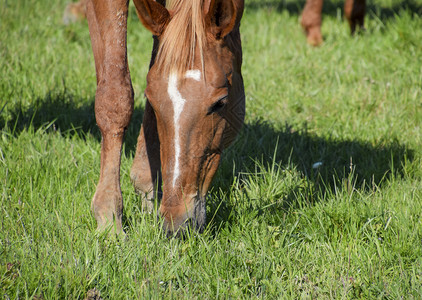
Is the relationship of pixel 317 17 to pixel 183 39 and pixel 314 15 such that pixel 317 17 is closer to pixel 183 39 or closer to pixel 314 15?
pixel 314 15

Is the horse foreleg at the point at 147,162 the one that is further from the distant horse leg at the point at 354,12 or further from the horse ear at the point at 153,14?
the distant horse leg at the point at 354,12

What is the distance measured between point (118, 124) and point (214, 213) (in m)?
0.78

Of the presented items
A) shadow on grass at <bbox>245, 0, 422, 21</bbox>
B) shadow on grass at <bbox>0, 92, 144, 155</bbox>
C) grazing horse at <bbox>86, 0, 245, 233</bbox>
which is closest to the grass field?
shadow on grass at <bbox>0, 92, 144, 155</bbox>

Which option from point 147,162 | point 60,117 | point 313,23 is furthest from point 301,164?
point 313,23

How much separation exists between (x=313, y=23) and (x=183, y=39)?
4.84m

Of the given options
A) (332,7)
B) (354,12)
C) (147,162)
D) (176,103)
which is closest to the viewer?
(176,103)

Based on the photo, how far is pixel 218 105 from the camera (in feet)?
8.71

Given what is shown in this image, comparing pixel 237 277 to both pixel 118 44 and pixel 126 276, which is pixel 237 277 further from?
pixel 118 44

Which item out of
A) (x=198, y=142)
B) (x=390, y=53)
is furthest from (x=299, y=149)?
(x=390, y=53)

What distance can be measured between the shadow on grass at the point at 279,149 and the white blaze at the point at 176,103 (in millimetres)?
1009

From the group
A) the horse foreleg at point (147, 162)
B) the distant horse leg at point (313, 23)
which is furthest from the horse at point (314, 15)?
the horse foreleg at point (147, 162)

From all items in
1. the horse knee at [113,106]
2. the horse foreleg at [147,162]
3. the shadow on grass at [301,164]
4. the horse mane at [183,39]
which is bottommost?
the shadow on grass at [301,164]

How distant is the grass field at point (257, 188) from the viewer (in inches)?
98.1

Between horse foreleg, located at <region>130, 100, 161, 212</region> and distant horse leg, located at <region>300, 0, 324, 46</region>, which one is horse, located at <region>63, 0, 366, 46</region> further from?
horse foreleg, located at <region>130, 100, 161, 212</region>
